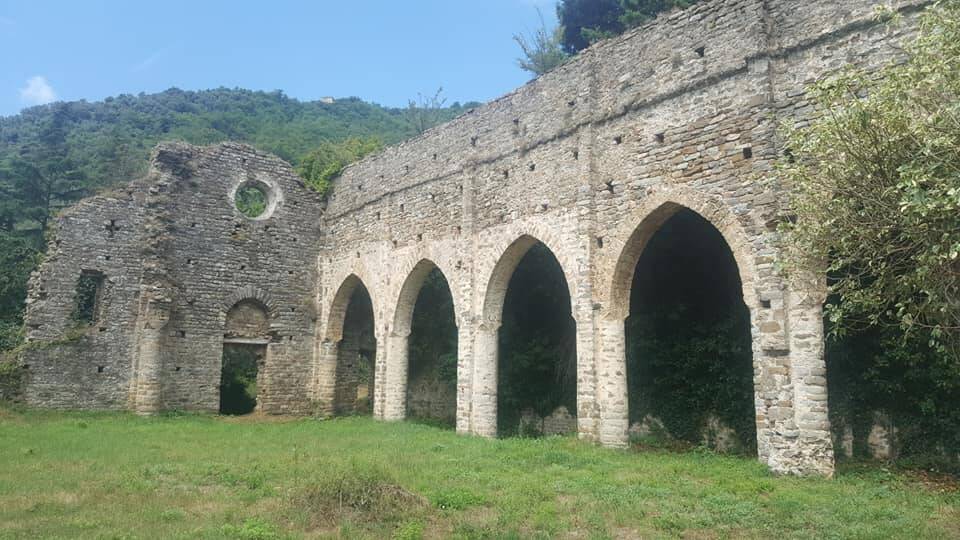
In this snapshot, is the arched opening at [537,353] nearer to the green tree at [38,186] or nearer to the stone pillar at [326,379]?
the stone pillar at [326,379]

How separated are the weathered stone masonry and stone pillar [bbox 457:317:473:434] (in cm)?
4

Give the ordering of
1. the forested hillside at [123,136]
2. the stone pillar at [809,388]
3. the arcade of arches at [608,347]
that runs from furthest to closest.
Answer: the forested hillside at [123,136], the arcade of arches at [608,347], the stone pillar at [809,388]

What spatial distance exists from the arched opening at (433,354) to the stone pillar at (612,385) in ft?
25.7

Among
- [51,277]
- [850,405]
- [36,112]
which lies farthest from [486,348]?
[36,112]

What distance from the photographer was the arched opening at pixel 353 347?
62.7 ft

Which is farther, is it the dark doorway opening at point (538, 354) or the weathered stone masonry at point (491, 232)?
the dark doorway opening at point (538, 354)

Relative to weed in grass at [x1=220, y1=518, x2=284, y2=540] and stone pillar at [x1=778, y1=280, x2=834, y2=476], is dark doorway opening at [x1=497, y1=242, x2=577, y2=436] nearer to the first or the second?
stone pillar at [x1=778, y1=280, x2=834, y2=476]

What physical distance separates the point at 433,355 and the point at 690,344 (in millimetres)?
8595

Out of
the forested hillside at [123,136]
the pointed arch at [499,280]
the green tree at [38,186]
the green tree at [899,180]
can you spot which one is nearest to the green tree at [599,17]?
the forested hillside at [123,136]

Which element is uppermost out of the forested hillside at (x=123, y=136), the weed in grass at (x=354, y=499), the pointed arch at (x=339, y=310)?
the forested hillside at (x=123, y=136)

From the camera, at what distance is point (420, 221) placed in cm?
1612

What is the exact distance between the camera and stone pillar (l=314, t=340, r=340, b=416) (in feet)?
60.5

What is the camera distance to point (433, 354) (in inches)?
776

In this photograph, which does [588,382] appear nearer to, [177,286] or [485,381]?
[485,381]
